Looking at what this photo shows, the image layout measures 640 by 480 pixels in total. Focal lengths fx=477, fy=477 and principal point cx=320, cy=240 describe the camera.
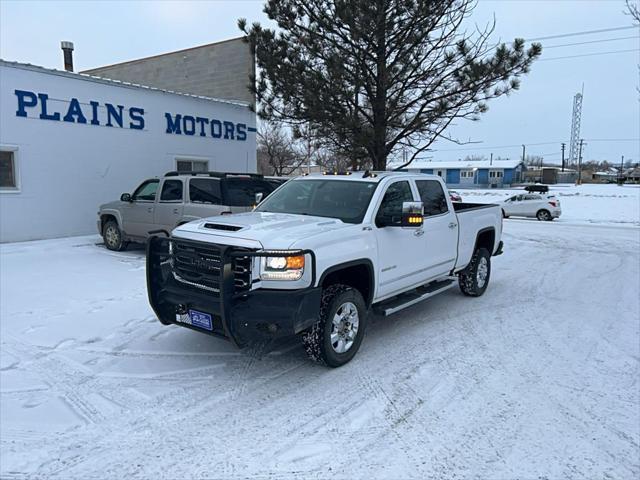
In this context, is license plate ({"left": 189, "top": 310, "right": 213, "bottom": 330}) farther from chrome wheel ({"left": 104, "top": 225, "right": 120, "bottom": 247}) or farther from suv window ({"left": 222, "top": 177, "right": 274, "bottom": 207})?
chrome wheel ({"left": 104, "top": 225, "right": 120, "bottom": 247})

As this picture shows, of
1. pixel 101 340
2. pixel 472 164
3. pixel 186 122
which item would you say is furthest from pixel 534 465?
pixel 472 164

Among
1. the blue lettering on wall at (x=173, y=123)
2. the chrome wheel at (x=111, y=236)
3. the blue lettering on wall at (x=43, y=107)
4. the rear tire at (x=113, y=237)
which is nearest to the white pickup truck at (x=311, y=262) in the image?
the rear tire at (x=113, y=237)

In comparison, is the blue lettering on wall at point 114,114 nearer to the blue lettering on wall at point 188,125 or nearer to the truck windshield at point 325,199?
the blue lettering on wall at point 188,125

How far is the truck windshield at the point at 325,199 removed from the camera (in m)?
5.30

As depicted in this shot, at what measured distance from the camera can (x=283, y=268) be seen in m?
4.13

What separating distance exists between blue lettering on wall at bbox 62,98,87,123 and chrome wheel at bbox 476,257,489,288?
10.9 metres

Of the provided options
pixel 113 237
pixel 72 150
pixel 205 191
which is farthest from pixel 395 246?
pixel 72 150

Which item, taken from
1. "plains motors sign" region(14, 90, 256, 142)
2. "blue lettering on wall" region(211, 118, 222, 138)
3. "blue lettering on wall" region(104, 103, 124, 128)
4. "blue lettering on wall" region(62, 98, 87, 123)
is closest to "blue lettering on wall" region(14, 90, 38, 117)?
"plains motors sign" region(14, 90, 256, 142)

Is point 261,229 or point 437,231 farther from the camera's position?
point 437,231

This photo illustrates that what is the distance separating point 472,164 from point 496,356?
7661 cm

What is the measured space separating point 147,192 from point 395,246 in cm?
695

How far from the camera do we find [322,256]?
430 centimetres

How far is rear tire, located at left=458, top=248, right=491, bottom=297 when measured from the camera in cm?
747

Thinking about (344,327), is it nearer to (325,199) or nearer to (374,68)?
(325,199)
